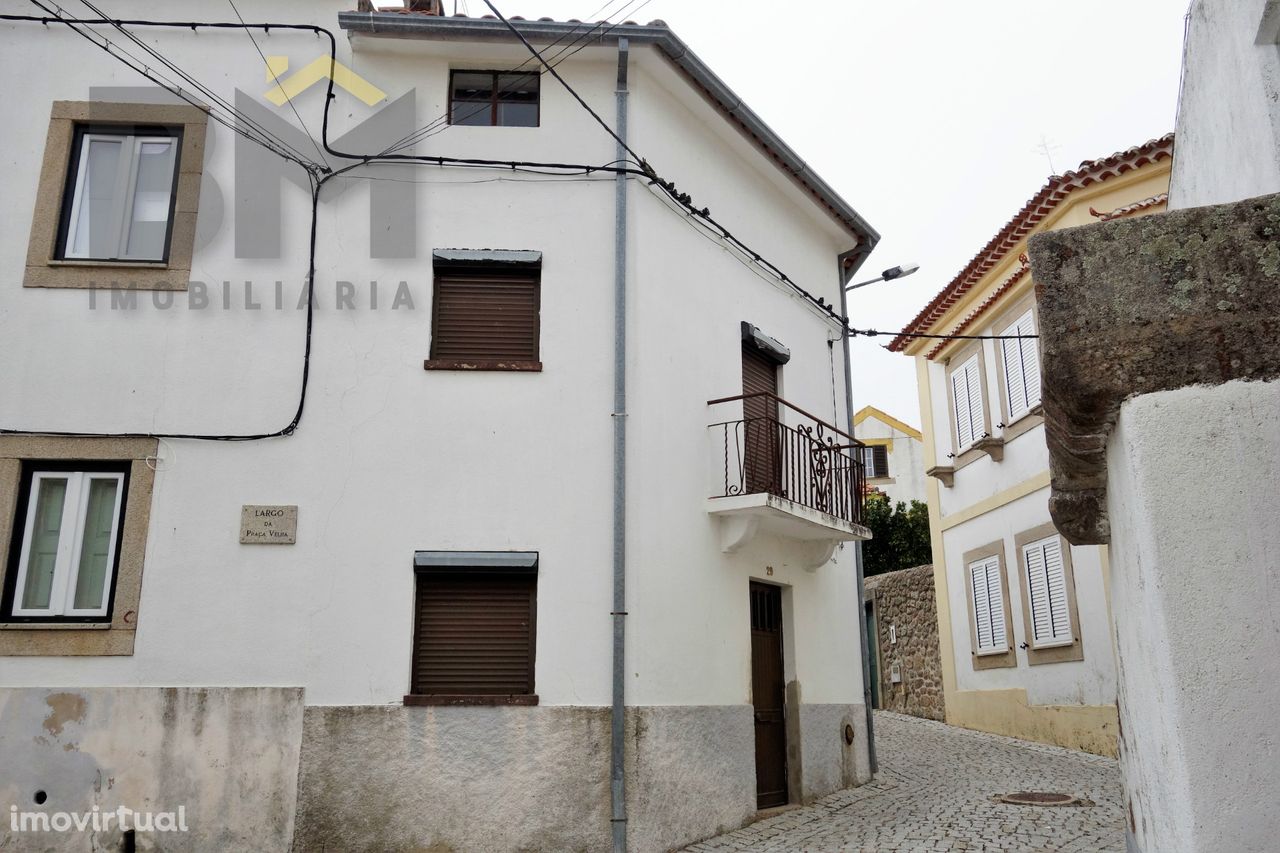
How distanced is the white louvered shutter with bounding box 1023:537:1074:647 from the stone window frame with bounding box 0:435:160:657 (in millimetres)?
10832

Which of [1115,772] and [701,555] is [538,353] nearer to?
[701,555]

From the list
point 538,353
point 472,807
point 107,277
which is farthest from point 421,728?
point 107,277

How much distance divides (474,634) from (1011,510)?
30.5 feet

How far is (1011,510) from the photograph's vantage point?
14867mm

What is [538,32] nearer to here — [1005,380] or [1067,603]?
[1005,380]

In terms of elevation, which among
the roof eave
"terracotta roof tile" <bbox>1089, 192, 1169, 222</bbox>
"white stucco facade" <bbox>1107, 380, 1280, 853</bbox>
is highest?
the roof eave

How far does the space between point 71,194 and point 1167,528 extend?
9.61 meters

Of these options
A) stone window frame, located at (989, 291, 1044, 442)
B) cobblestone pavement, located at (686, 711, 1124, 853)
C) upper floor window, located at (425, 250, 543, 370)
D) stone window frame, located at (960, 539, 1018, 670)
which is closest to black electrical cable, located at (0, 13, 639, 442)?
upper floor window, located at (425, 250, 543, 370)

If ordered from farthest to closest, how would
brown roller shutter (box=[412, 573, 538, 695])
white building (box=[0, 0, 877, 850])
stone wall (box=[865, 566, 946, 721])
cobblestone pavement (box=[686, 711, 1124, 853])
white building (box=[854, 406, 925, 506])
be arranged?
1. white building (box=[854, 406, 925, 506])
2. stone wall (box=[865, 566, 946, 721])
3. brown roller shutter (box=[412, 573, 538, 695])
4. cobblestone pavement (box=[686, 711, 1124, 853])
5. white building (box=[0, 0, 877, 850])

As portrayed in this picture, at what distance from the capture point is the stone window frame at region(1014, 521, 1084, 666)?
1300 cm

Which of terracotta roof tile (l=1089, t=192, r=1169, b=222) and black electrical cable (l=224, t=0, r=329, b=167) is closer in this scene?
black electrical cable (l=224, t=0, r=329, b=167)

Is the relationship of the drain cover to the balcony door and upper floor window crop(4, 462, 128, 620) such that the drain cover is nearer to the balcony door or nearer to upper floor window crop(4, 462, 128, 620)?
the balcony door

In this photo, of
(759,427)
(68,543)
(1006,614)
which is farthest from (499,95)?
(1006,614)

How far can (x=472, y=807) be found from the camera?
7.97 m
